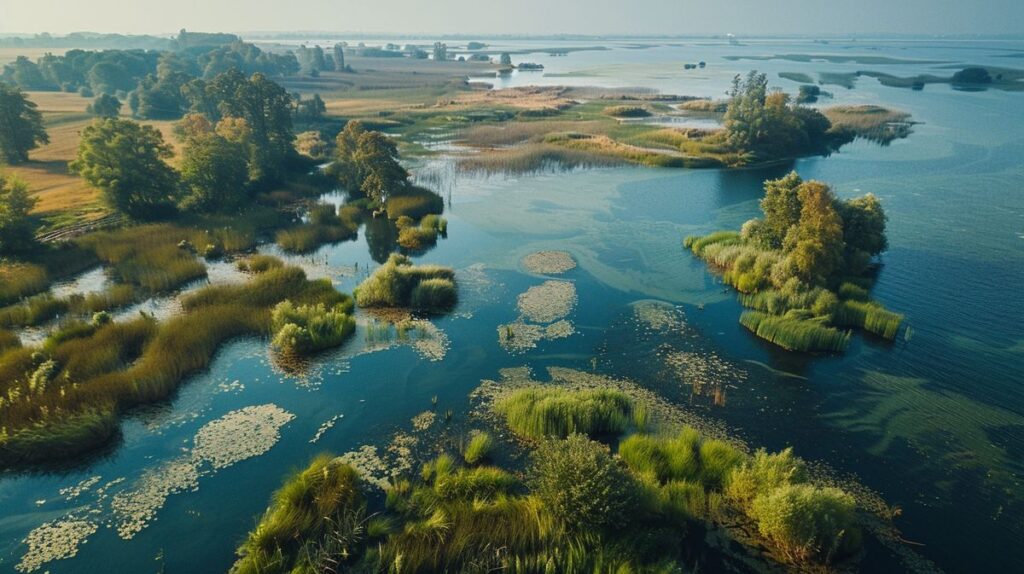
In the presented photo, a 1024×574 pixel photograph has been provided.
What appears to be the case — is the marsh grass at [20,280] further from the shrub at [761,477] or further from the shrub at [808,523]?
the shrub at [808,523]

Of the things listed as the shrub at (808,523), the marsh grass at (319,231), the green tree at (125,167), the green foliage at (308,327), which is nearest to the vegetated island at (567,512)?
the shrub at (808,523)

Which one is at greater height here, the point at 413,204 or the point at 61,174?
the point at 61,174

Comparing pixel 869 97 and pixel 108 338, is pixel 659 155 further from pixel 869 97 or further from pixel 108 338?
pixel 869 97

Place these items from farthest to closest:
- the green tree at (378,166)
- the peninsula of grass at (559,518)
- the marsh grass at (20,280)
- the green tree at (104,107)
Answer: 1. the green tree at (104,107)
2. the green tree at (378,166)
3. the marsh grass at (20,280)
4. the peninsula of grass at (559,518)

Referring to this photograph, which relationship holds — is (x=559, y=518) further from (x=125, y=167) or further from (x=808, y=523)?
(x=125, y=167)

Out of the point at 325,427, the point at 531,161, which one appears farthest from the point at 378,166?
the point at 325,427

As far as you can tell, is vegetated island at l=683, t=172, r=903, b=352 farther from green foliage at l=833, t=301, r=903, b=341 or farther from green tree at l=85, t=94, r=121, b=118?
green tree at l=85, t=94, r=121, b=118
